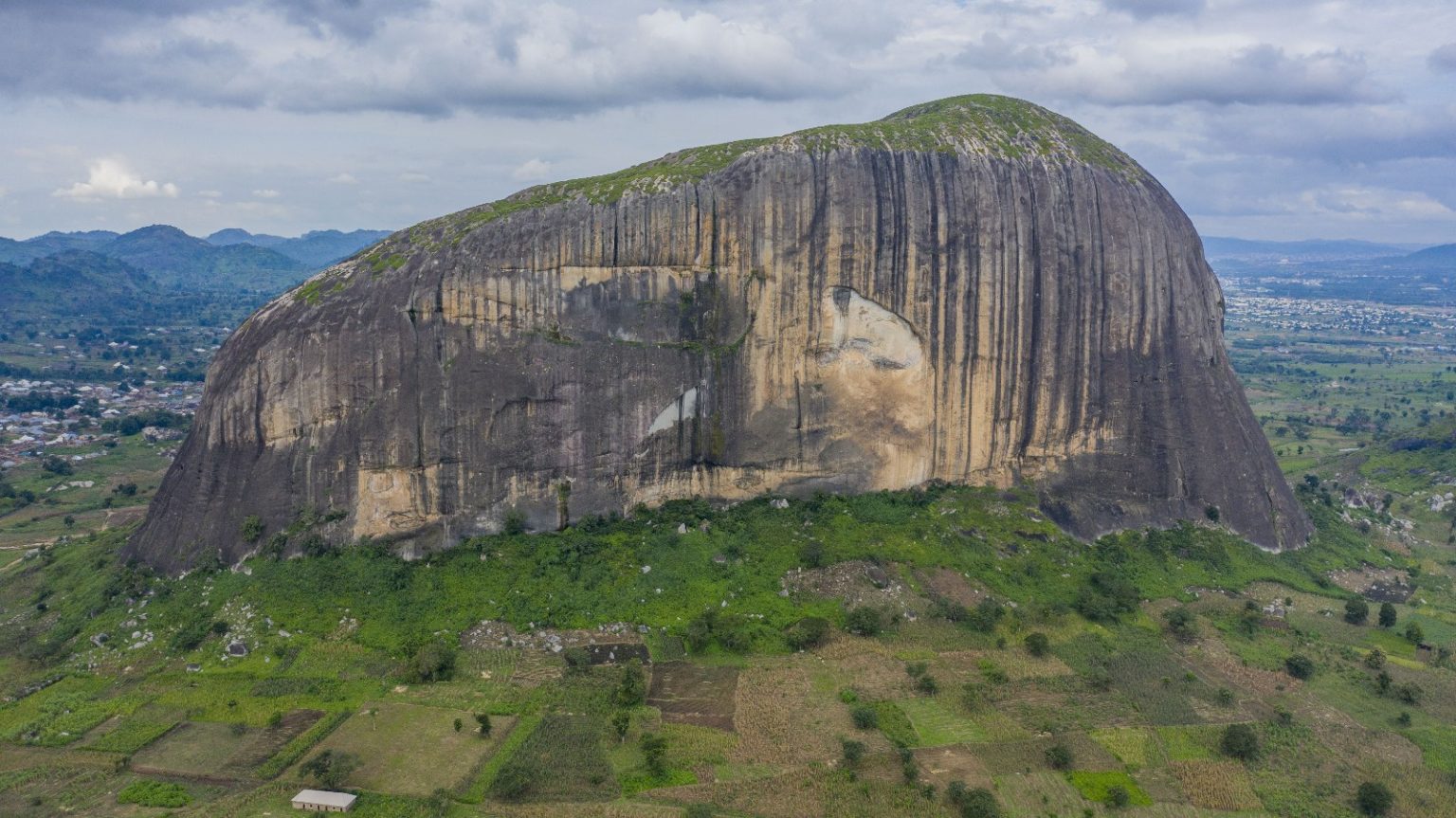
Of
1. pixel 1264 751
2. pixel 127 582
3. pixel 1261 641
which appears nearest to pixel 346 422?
pixel 127 582

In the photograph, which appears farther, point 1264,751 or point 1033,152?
point 1033,152

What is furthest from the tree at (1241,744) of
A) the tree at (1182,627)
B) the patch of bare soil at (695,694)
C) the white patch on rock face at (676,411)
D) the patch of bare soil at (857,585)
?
the white patch on rock face at (676,411)

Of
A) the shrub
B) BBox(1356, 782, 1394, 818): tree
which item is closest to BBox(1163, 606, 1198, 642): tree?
the shrub

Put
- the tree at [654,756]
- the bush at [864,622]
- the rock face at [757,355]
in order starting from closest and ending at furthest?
the tree at [654,756], the bush at [864,622], the rock face at [757,355]

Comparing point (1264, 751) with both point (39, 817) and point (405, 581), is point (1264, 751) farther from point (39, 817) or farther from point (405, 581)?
point (39, 817)

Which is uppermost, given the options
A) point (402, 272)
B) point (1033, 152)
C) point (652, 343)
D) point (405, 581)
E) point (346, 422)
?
point (1033, 152)

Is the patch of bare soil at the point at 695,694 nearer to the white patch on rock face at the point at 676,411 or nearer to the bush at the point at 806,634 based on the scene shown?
the bush at the point at 806,634

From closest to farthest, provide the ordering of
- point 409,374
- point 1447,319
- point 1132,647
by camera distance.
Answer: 1. point 1132,647
2. point 409,374
3. point 1447,319

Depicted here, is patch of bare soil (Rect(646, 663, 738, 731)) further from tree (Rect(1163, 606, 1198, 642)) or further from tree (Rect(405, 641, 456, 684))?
tree (Rect(1163, 606, 1198, 642))
